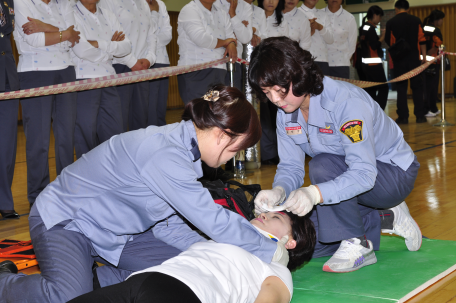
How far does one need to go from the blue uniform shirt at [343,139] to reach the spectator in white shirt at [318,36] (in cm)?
321

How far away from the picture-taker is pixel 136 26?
4.18 m

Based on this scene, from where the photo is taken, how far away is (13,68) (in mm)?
3105

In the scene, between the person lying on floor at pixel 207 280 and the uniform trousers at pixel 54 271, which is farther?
the uniform trousers at pixel 54 271

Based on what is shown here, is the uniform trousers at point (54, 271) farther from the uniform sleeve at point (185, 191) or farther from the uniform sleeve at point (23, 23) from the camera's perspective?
the uniform sleeve at point (23, 23)

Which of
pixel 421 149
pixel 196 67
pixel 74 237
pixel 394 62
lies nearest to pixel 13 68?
pixel 196 67

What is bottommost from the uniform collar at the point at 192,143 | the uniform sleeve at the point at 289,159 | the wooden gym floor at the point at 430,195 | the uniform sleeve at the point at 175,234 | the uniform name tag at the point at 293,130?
the wooden gym floor at the point at 430,195

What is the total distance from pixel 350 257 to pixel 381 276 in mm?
152

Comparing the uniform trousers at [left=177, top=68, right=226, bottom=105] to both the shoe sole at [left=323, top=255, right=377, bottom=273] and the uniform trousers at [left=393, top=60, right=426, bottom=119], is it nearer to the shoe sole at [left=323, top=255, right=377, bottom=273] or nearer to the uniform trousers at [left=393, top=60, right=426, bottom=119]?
the shoe sole at [left=323, top=255, right=377, bottom=273]

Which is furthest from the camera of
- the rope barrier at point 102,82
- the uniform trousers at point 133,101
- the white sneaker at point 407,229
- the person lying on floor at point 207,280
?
the uniform trousers at point 133,101

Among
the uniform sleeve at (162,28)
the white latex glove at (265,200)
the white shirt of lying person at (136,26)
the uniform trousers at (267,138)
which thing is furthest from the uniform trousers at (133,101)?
the white latex glove at (265,200)

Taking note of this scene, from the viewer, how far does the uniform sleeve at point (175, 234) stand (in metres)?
1.96

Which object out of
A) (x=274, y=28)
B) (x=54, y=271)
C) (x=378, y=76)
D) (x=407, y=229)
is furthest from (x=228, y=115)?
(x=378, y=76)

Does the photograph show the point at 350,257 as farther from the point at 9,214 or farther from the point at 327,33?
the point at 327,33

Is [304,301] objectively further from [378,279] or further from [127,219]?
[127,219]
